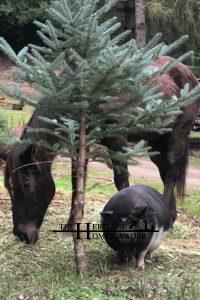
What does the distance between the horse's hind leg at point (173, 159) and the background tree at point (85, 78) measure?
3.12m

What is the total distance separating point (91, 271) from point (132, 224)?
1.81ft

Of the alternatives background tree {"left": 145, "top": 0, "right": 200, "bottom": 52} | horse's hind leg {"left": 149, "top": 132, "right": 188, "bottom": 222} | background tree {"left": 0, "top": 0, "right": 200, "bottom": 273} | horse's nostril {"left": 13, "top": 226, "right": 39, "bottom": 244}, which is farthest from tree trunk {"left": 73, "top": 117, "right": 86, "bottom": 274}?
background tree {"left": 145, "top": 0, "right": 200, "bottom": 52}

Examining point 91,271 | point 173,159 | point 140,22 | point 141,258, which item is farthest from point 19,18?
point 91,271

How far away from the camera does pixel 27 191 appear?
5.25 meters

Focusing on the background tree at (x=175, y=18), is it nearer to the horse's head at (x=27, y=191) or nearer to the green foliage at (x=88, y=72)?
the horse's head at (x=27, y=191)

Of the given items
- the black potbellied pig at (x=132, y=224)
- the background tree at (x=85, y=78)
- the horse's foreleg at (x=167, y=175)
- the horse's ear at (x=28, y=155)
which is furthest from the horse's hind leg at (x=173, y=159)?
the background tree at (x=85, y=78)

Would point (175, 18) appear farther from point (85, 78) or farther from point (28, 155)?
point (85, 78)

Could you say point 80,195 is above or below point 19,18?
below

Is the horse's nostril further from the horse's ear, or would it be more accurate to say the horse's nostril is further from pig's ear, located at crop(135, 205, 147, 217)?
pig's ear, located at crop(135, 205, 147, 217)

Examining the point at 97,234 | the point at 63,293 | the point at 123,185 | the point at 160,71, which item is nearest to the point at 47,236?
the point at 97,234

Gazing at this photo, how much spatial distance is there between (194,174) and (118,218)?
1027 cm

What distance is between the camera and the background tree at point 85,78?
382 centimetres

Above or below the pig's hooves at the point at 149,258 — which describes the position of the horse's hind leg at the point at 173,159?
above

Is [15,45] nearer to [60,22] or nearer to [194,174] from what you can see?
[194,174]
